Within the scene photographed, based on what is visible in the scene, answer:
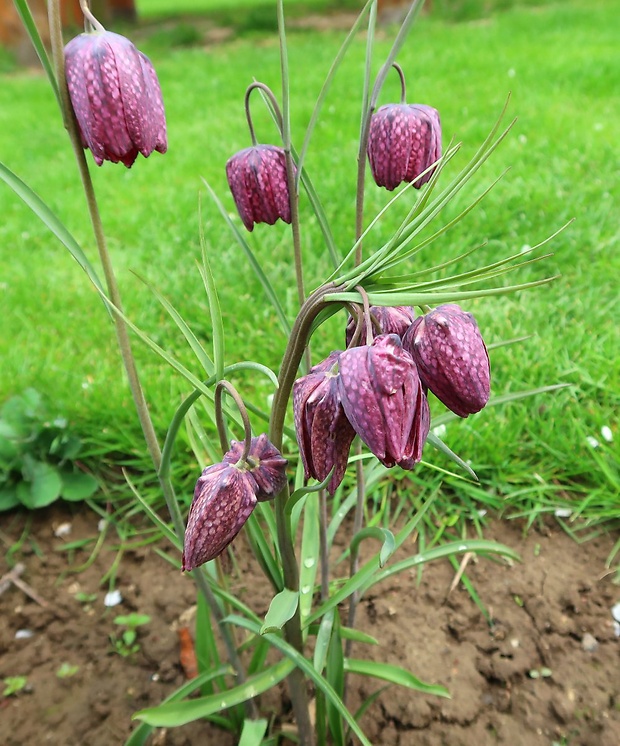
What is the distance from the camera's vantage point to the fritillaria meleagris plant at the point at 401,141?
33.7 inches

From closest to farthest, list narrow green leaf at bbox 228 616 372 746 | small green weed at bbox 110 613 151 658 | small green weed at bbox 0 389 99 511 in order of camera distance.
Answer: narrow green leaf at bbox 228 616 372 746 → small green weed at bbox 110 613 151 658 → small green weed at bbox 0 389 99 511

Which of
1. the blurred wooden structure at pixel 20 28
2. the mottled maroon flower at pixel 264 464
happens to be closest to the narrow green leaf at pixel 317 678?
the mottled maroon flower at pixel 264 464

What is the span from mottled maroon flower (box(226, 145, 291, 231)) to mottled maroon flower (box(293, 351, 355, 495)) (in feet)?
1.15

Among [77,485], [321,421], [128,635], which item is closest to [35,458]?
[77,485]

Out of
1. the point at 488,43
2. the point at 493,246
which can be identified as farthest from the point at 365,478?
the point at 488,43

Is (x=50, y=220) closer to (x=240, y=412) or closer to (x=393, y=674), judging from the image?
(x=240, y=412)

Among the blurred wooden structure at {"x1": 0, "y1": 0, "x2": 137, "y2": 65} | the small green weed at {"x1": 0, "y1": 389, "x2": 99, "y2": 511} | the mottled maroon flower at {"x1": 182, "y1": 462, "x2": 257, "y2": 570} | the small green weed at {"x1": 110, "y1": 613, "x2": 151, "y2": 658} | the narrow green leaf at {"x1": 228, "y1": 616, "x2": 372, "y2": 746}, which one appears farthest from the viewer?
the blurred wooden structure at {"x1": 0, "y1": 0, "x2": 137, "y2": 65}

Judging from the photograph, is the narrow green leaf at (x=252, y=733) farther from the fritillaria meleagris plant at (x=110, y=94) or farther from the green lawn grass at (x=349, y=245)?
the fritillaria meleagris plant at (x=110, y=94)

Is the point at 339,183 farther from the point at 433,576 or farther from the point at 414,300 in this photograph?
the point at 414,300

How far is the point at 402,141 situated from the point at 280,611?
0.57m

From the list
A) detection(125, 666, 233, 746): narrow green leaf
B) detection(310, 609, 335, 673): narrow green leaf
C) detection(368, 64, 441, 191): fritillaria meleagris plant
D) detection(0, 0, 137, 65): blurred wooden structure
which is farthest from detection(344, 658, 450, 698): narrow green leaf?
detection(0, 0, 137, 65): blurred wooden structure

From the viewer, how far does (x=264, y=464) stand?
2.24ft

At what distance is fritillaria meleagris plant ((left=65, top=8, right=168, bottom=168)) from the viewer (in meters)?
0.67

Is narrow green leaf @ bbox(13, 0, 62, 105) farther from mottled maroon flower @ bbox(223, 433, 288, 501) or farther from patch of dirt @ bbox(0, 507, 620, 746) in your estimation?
patch of dirt @ bbox(0, 507, 620, 746)
